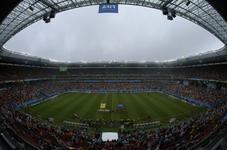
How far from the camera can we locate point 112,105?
159 feet

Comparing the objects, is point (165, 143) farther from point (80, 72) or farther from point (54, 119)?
point (80, 72)

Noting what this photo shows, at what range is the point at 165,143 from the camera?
21594 millimetres

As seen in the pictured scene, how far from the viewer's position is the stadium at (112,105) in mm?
21312

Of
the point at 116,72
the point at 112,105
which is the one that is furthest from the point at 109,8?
the point at 116,72

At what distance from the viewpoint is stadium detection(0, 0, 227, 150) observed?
21312 mm

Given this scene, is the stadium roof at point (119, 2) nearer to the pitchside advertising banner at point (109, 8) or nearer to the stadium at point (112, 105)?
the stadium at point (112, 105)

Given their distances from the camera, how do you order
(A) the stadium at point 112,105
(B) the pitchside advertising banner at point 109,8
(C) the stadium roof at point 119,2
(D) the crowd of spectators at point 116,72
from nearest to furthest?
(A) the stadium at point 112,105, (B) the pitchside advertising banner at point 109,8, (C) the stadium roof at point 119,2, (D) the crowd of spectators at point 116,72

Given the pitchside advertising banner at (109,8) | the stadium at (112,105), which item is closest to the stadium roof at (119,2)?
the stadium at (112,105)

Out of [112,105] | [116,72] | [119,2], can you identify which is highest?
[119,2]

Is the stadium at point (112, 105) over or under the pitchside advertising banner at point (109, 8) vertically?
under

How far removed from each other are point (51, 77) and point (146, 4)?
6410cm

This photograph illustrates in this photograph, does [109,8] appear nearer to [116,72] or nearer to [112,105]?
[112,105]

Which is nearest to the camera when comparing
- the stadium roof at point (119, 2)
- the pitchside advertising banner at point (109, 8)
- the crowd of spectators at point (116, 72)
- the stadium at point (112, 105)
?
the stadium at point (112, 105)

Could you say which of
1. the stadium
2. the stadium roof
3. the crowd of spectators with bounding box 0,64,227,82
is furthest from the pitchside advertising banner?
the crowd of spectators with bounding box 0,64,227,82
